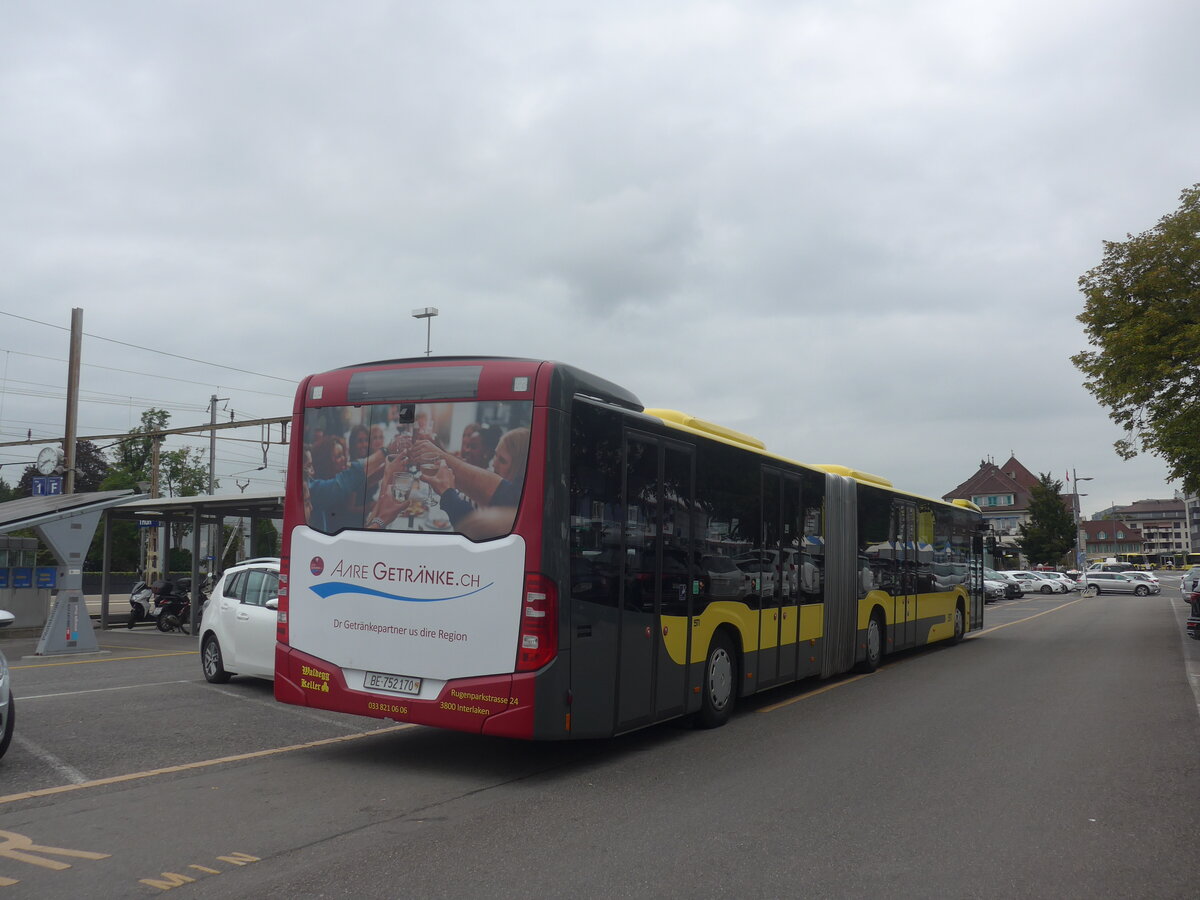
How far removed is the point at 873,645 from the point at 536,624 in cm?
934

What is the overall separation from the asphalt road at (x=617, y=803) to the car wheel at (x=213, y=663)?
118cm

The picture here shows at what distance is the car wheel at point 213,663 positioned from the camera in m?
12.9

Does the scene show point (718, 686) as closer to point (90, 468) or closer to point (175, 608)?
point (175, 608)

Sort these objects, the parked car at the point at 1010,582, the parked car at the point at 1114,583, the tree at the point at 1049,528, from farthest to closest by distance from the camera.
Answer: the tree at the point at 1049,528 → the parked car at the point at 1114,583 → the parked car at the point at 1010,582

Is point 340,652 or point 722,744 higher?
point 340,652

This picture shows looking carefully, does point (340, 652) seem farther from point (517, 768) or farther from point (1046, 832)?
point (1046, 832)

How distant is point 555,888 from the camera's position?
16.0 ft

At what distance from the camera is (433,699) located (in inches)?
291

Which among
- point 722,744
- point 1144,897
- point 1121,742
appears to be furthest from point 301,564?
point 1121,742

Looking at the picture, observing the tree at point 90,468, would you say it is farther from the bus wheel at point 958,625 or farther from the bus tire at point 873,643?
the bus tire at point 873,643

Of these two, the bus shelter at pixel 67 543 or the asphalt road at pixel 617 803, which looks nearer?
the asphalt road at pixel 617 803

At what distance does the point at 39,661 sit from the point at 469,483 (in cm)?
1333

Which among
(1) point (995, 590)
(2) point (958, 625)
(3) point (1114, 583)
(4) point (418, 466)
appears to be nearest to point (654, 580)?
(4) point (418, 466)

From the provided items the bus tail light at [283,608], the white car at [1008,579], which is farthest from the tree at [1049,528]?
the bus tail light at [283,608]
